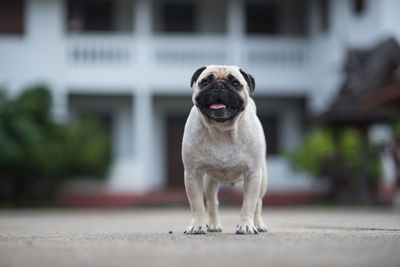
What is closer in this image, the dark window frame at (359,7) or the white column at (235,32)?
the dark window frame at (359,7)

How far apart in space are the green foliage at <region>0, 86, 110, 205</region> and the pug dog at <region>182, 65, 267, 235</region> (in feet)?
37.1

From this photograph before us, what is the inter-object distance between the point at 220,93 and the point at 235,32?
14928mm

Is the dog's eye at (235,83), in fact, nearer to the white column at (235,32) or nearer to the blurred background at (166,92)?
the blurred background at (166,92)

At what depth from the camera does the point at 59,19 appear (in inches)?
757

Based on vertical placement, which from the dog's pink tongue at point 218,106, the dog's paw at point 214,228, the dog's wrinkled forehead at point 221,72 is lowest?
the dog's paw at point 214,228

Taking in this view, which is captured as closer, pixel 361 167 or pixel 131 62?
pixel 361 167

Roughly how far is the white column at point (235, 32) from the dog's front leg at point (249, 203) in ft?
46.7

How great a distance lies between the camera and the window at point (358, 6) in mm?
17859

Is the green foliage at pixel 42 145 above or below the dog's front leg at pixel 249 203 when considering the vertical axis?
below

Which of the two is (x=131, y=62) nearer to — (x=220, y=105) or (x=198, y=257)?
(x=220, y=105)

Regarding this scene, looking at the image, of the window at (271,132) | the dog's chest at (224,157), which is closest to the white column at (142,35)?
the window at (271,132)

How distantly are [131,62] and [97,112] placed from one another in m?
2.57

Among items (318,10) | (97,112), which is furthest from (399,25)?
(97,112)

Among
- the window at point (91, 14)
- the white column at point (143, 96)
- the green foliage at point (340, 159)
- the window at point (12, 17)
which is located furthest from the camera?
the window at point (91, 14)
